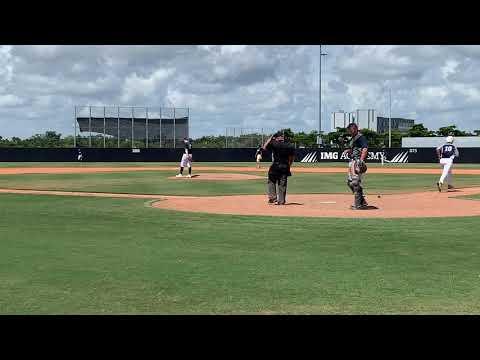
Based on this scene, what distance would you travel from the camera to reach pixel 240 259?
25.9 feet

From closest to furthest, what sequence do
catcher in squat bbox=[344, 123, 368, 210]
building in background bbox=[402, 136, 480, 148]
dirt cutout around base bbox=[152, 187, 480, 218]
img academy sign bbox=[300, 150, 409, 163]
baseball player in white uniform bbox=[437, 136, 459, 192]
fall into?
dirt cutout around base bbox=[152, 187, 480, 218], catcher in squat bbox=[344, 123, 368, 210], baseball player in white uniform bbox=[437, 136, 459, 192], img academy sign bbox=[300, 150, 409, 163], building in background bbox=[402, 136, 480, 148]

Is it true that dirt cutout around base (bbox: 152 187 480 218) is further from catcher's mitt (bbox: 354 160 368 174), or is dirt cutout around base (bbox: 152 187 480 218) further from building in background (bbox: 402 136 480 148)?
building in background (bbox: 402 136 480 148)

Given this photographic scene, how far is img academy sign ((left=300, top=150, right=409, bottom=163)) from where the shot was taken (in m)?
58.5

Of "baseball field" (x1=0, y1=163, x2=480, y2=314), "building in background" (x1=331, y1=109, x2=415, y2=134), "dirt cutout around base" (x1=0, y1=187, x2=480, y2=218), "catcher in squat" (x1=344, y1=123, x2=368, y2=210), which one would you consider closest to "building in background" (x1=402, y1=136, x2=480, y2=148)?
"building in background" (x1=331, y1=109, x2=415, y2=134)

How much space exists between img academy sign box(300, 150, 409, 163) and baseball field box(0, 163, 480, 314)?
4411 centimetres

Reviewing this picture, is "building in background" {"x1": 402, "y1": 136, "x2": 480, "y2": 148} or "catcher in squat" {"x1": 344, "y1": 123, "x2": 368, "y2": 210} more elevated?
"building in background" {"x1": 402, "y1": 136, "x2": 480, "y2": 148}

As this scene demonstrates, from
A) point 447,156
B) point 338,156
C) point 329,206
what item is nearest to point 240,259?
point 329,206

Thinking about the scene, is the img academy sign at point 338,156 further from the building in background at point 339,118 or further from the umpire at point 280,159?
the building in background at point 339,118

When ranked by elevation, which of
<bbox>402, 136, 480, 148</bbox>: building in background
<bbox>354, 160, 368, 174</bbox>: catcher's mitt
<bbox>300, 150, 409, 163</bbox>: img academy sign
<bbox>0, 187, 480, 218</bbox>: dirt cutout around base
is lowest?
<bbox>0, 187, 480, 218</bbox>: dirt cutout around base

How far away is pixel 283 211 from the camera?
14039mm

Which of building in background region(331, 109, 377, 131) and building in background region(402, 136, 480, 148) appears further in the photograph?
building in background region(331, 109, 377, 131)

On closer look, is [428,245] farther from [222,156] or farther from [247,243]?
[222,156]
